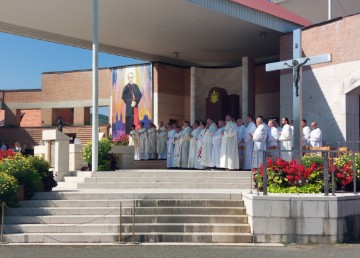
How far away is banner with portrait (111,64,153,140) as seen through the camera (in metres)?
26.0

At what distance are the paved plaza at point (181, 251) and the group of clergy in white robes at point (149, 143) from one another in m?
10.4

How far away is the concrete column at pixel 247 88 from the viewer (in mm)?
24281

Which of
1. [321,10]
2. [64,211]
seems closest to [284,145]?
[64,211]

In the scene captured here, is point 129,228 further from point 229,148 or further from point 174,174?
point 229,148

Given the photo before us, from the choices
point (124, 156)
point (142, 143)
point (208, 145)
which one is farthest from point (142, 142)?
point (208, 145)

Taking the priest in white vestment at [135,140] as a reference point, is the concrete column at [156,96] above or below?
above

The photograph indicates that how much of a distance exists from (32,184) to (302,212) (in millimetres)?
5897

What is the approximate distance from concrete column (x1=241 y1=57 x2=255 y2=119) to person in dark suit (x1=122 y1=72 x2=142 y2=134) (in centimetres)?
494

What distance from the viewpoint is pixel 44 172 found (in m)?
13.4

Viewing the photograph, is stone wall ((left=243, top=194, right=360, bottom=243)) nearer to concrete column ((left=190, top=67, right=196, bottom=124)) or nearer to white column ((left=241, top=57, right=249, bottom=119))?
Answer: white column ((left=241, top=57, right=249, bottom=119))

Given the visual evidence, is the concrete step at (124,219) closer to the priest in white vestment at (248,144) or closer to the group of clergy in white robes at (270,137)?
the group of clergy in white robes at (270,137)

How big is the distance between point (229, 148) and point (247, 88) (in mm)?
7982

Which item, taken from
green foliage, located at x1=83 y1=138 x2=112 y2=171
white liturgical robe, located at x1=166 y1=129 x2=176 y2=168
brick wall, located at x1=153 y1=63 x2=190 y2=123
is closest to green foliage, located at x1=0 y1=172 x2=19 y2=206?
green foliage, located at x1=83 y1=138 x2=112 y2=171

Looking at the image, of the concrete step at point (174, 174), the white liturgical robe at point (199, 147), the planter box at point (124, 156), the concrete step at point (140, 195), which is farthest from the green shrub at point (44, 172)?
the white liturgical robe at point (199, 147)
